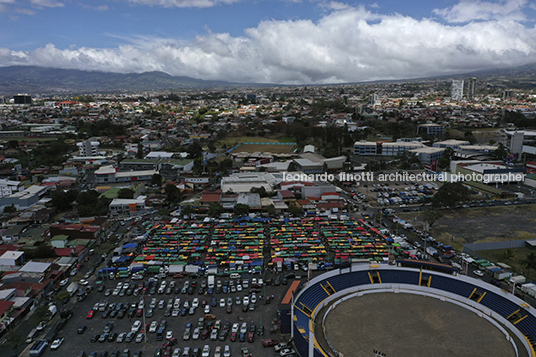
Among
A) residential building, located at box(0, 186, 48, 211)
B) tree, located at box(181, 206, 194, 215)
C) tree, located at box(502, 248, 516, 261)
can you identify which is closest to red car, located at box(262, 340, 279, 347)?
tree, located at box(502, 248, 516, 261)

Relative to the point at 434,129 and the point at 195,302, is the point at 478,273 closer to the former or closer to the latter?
the point at 195,302

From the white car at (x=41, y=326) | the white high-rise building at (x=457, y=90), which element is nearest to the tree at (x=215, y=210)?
the white car at (x=41, y=326)

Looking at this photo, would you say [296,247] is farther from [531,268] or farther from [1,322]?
[1,322]

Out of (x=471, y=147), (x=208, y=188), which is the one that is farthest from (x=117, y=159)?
(x=471, y=147)

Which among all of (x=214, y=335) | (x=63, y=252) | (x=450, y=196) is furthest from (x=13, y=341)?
(x=450, y=196)

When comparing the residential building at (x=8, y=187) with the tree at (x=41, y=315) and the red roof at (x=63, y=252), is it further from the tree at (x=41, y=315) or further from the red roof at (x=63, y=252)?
the tree at (x=41, y=315)

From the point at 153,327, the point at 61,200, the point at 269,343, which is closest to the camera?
the point at 269,343
